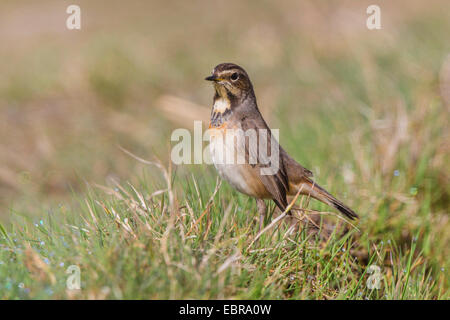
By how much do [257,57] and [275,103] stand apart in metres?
3.03

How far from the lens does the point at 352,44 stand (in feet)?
33.9

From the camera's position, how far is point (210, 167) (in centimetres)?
616

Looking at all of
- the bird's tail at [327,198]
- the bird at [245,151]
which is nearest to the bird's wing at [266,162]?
the bird at [245,151]

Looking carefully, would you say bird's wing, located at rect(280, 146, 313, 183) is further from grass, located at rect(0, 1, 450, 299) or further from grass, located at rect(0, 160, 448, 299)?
grass, located at rect(0, 160, 448, 299)

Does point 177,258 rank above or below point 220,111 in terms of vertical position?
below

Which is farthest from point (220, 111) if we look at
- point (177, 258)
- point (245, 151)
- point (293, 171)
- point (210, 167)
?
point (177, 258)

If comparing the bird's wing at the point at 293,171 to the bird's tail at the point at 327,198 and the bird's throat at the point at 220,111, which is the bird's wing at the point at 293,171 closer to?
the bird's tail at the point at 327,198

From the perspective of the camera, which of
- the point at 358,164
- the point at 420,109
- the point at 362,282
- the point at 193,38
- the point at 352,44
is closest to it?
the point at 362,282

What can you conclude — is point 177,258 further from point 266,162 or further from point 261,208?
point 266,162

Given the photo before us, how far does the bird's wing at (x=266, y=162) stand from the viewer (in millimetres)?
4746

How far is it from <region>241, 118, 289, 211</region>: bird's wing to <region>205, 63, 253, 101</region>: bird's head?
0.84 ft

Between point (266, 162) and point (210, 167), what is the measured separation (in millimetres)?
1389
